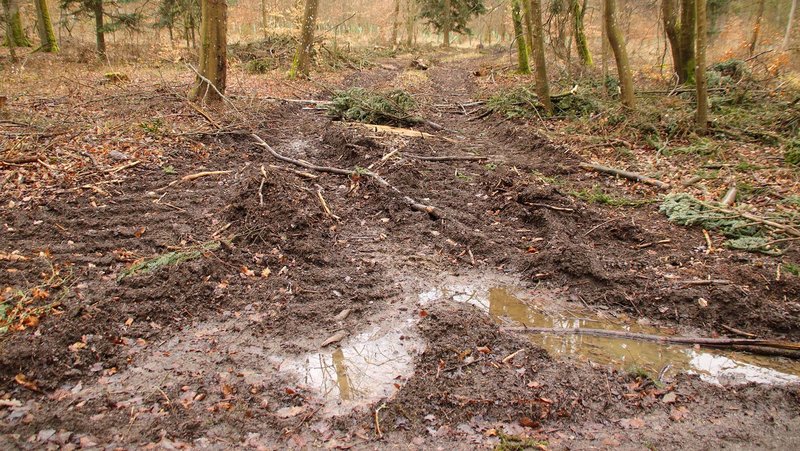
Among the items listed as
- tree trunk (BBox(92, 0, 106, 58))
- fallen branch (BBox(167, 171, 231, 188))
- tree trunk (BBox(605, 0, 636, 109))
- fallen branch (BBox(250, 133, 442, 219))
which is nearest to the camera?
fallen branch (BBox(250, 133, 442, 219))

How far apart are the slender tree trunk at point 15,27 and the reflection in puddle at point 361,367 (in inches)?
859

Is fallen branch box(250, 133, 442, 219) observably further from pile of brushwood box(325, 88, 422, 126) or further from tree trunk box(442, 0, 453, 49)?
tree trunk box(442, 0, 453, 49)

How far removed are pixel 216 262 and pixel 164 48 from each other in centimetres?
2014

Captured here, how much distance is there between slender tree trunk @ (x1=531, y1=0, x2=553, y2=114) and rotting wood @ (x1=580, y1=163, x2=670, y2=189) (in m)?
4.49

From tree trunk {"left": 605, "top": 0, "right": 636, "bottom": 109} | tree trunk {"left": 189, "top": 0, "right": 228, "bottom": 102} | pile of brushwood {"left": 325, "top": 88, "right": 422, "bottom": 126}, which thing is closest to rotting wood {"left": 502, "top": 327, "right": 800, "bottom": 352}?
tree trunk {"left": 605, "top": 0, "right": 636, "bottom": 109}

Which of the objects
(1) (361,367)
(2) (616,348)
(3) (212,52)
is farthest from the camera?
(3) (212,52)

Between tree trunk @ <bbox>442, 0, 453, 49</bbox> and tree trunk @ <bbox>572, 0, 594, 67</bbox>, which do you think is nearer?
tree trunk @ <bbox>572, 0, 594, 67</bbox>

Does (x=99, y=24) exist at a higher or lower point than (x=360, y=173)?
higher

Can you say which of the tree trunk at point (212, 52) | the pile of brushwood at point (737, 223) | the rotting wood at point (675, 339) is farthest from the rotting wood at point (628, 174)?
the tree trunk at point (212, 52)

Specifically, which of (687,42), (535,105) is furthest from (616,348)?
(687,42)

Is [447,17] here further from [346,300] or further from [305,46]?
[346,300]

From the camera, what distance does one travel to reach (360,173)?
27.2 feet

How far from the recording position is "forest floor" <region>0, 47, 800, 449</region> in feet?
11.4

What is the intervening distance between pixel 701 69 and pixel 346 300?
8.71m
